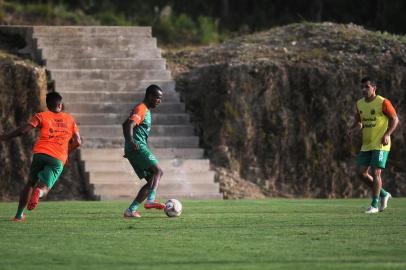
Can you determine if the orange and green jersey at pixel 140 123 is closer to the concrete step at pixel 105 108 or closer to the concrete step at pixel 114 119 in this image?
the concrete step at pixel 114 119

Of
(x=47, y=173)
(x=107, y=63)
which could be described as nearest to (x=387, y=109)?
(x=47, y=173)

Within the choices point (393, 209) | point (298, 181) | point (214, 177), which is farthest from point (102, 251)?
point (298, 181)

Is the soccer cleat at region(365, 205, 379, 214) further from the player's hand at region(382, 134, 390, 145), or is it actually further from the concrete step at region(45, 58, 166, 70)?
the concrete step at region(45, 58, 166, 70)

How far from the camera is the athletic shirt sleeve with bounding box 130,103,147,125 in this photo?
17203 mm

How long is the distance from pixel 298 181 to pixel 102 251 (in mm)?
17947

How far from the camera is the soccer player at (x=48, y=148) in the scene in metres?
16.7

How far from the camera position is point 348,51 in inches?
1248

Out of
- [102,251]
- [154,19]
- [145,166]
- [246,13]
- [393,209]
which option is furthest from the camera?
[246,13]

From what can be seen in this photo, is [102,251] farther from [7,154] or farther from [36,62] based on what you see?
[36,62]

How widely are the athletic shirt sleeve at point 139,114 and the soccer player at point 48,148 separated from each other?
954 millimetres

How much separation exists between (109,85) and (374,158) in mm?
12227

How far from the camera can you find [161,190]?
2673 centimetres

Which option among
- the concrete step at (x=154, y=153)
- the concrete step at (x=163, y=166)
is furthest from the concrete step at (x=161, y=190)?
the concrete step at (x=154, y=153)

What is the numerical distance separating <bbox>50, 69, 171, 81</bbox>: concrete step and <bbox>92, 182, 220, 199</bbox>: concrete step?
15.6 ft
